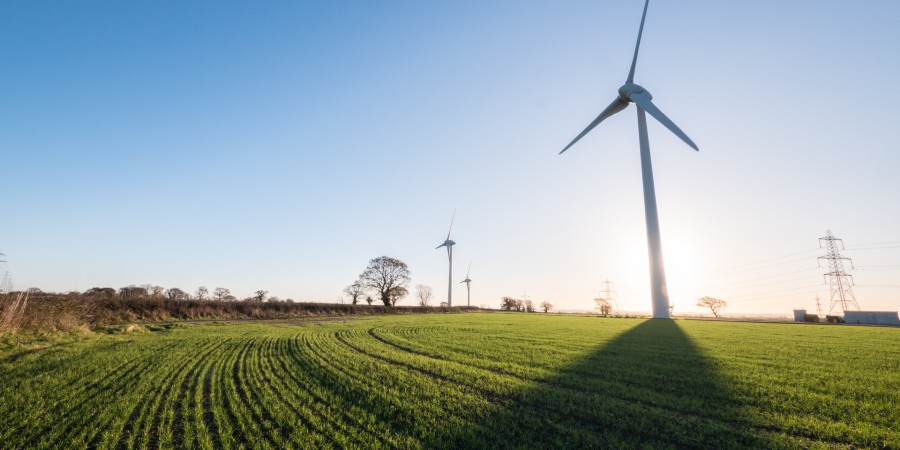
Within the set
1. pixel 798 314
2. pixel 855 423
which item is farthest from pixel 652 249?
pixel 855 423

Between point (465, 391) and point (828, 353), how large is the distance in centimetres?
1997

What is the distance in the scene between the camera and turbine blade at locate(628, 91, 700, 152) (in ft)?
143

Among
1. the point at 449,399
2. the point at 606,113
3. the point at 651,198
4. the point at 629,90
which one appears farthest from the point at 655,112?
the point at 449,399

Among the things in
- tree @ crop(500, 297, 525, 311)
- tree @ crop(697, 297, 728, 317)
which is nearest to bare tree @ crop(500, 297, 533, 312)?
tree @ crop(500, 297, 525, 311)

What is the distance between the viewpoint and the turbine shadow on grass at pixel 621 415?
734cm

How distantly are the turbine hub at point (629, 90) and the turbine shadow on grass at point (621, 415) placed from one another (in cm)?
4814

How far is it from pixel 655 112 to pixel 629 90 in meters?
7.48

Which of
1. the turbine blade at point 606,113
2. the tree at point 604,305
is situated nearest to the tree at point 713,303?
the tree at point 604,305

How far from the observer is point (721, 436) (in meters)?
7.52

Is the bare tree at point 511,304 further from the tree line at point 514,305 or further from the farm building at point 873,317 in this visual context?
the farm building at point 873,317

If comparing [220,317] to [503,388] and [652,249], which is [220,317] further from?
[652,249]

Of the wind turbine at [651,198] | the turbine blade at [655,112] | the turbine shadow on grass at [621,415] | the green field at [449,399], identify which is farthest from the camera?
the wind turbine at [651,198]

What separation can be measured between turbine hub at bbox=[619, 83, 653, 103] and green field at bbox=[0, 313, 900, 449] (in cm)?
4302

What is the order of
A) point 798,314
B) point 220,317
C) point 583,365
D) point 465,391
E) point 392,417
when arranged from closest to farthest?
point 392,417 < point 465,391 < point 583,365 < point 220,317 < point 798,314
